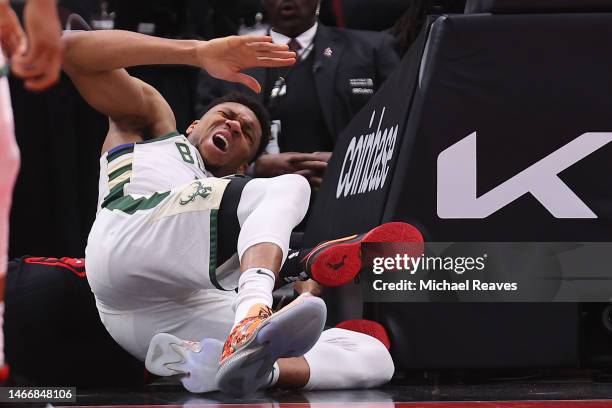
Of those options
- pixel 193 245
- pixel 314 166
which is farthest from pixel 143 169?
pixel 314 166

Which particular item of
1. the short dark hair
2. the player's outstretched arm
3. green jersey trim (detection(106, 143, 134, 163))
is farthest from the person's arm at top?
the short dark hair

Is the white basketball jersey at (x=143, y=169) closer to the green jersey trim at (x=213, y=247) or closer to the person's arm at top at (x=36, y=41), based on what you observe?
the green jersey trim at (x=213, y=247)

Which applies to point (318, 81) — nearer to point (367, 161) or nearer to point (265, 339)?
point (367, 161)

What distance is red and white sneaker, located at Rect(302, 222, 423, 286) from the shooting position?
8.30ft

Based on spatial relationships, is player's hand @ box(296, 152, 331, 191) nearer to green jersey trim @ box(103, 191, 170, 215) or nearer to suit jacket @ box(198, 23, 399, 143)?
suit jacket @ box(198, 23, 399, 143)

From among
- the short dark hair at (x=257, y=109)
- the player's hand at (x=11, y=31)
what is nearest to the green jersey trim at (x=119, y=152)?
the short dark hair at (x=257, y=109)

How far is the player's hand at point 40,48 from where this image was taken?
4.05 ft

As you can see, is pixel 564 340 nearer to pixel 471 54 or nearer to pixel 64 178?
pixel 471 54

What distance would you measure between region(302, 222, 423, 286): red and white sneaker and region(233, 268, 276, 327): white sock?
229 millimetres

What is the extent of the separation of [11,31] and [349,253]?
1420mm

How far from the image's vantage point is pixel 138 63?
2.43m

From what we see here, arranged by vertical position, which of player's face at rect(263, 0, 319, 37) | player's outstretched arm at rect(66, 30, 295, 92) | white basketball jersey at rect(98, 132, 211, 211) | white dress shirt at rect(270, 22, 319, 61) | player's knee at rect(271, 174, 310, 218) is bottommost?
white basketball jersey at rect(98, 132, 211, 211)

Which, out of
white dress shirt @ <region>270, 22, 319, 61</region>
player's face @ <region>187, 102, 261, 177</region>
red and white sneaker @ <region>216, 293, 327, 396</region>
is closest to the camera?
red and white sneaker @ <region>216, 293, 327, 396</region>

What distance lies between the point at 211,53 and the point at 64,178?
7.21ft
